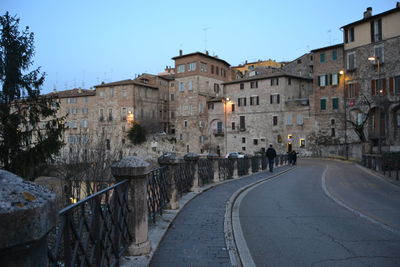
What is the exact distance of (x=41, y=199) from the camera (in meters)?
1.76

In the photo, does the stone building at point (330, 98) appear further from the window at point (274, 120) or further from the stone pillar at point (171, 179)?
the stone pillar at point (171, 179)

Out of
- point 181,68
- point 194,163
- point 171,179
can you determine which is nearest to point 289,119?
point 181,68

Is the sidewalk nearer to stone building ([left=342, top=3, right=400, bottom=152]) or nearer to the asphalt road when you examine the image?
the asphalt road

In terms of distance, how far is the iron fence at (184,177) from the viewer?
10323 millimetres

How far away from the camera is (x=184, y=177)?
36.8 ft

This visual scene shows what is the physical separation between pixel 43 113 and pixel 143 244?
22.0m

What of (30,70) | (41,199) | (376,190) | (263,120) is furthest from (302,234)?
(263,120)

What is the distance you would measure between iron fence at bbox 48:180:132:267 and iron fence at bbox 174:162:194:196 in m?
5.27

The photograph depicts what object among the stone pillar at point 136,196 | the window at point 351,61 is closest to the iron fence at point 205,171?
the stone pillar at point 136,196

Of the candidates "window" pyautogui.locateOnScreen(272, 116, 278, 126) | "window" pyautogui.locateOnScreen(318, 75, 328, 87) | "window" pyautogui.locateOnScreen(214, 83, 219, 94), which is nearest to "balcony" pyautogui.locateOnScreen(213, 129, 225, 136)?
"window" pyautogui.locateOnScreen(272, 116, 278, 126)

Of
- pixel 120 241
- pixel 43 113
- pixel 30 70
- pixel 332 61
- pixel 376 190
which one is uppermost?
pixel 332 61

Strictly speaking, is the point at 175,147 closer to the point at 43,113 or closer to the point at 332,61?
the point at 332,61

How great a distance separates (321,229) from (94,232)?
528cm

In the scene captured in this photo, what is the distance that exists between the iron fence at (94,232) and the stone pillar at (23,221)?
743 millimetres
